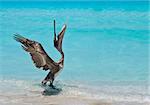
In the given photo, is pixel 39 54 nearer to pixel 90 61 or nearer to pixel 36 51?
pixel 36 51

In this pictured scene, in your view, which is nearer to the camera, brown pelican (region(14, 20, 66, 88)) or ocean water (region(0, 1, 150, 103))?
brown pelican (region(14, 20, 66, 88))

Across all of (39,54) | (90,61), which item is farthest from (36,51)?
(90,61)

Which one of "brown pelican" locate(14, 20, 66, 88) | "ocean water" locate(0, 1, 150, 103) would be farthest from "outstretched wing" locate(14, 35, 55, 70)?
"ocean water" locate(0, 1, 150, 103)

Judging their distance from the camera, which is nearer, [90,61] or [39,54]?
[39,54]

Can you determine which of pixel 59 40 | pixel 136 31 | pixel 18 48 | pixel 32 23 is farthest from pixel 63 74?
pixel 32 23

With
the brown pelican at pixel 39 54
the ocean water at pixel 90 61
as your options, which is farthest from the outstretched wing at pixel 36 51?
the ocean water at pixel 90 61

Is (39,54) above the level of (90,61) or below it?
below

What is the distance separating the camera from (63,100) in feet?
22.4

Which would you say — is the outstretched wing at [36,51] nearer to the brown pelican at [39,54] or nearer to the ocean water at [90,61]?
the brown pelican at [39,54]

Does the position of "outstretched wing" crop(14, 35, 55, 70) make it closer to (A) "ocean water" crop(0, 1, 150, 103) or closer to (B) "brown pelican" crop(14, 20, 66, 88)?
(B) "brown pelican" crop(14, 20, 66, 88)

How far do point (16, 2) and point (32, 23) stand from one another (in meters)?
11.0

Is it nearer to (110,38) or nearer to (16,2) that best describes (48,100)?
(110,38)

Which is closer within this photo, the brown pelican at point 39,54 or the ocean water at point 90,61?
the brown pelican at point 39,54

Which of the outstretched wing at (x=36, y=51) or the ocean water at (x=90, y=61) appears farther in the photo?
the ocean water at (x=90, y=61)
